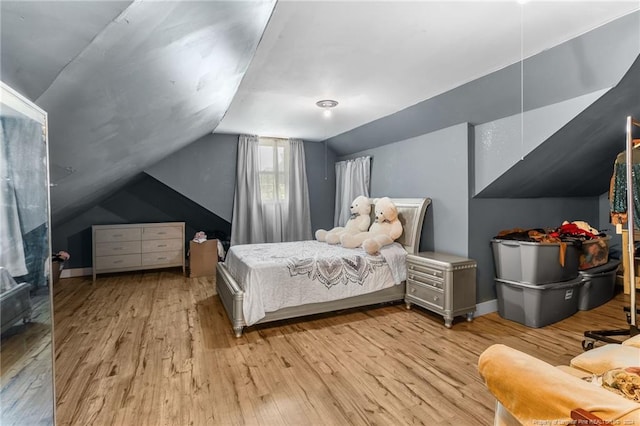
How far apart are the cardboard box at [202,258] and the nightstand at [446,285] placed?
10.2ft

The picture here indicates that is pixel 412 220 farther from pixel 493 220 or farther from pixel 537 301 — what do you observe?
pixel 537 301

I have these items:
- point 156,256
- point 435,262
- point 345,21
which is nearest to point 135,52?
point 345,21

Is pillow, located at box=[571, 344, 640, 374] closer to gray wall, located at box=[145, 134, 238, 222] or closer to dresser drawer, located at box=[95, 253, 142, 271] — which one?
gray wall, located at box=[145, 134, 238, 222]

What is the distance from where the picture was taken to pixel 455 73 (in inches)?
105

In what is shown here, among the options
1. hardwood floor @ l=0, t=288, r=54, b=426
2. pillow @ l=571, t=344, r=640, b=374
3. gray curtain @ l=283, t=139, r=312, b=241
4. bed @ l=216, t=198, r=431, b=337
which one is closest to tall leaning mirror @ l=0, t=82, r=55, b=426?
hardwood floor @ l=0, t=288, r=54, b=426

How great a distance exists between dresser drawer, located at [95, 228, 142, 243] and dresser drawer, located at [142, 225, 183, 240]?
97 mm

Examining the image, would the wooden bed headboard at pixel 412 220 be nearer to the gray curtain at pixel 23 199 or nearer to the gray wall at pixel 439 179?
the gray wall at pixel 439 179

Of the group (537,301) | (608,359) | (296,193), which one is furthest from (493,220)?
(296,193)

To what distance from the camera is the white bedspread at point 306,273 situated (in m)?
2.96

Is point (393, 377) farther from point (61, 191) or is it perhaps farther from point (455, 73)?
point (61, 191)

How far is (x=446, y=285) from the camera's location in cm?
306

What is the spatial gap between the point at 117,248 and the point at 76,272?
2.79 feet

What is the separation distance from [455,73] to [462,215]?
1442 mm

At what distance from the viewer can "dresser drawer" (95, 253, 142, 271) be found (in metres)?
4.80
